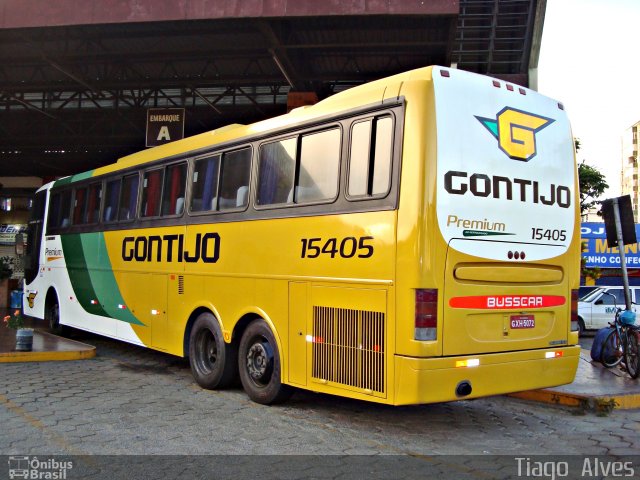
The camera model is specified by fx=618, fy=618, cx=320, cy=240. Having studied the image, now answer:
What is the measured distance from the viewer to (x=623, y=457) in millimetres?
5414

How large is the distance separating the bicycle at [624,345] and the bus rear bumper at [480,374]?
126 inches

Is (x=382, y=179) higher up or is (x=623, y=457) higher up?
(x=382, y=179)

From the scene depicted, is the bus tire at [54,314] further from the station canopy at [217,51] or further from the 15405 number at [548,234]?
the 15405 number at [548,234]

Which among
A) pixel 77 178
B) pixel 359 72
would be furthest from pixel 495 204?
pixel 359 72

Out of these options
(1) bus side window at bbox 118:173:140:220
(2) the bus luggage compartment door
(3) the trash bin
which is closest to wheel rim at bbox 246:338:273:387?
(2) the bus luggage compartment door

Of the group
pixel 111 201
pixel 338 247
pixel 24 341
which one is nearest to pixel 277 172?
pixel 338 247

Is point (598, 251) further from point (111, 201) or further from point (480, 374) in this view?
point (480, 374)

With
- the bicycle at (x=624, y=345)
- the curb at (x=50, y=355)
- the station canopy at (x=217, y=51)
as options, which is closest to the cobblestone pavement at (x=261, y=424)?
the curb at (x=50, y=355)

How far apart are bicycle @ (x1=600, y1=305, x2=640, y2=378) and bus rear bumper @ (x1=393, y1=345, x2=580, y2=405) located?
3.20 metres

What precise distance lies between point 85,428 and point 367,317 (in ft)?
9.59

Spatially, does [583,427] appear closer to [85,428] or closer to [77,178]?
[85,428]

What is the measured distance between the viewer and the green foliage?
1123 inches

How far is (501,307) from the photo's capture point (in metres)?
5.86

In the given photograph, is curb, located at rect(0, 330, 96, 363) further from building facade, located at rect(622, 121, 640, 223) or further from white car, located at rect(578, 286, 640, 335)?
building facade, located at rect(622, 121, 640, 223)
